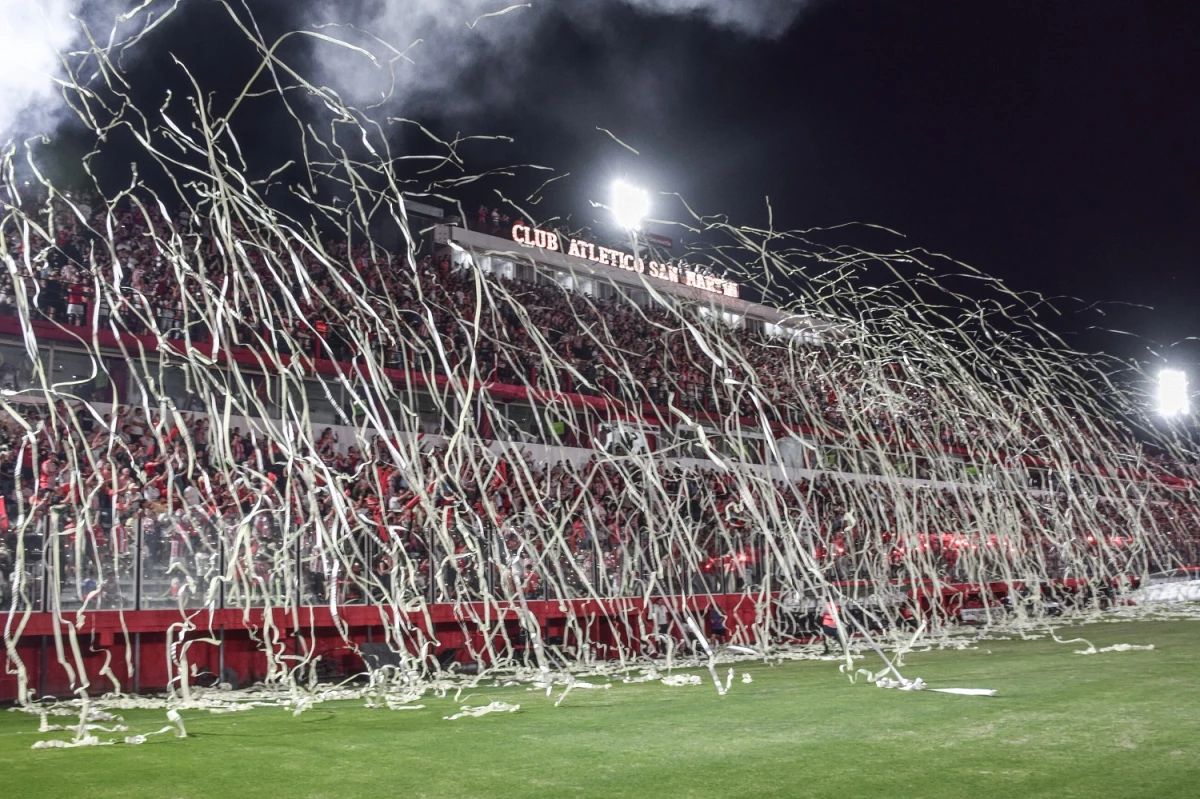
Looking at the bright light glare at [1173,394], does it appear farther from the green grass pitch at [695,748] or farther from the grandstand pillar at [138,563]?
the grandstand pillar at [138,563]

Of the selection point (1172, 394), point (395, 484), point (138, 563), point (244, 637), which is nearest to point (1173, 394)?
point (1172, 394)

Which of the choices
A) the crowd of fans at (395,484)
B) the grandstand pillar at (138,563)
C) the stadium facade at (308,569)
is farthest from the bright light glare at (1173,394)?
the grandstand pillar at (138,563)

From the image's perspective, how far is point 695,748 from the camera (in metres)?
6.61

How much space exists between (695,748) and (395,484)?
1289cm

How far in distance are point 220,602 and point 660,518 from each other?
7.64 m

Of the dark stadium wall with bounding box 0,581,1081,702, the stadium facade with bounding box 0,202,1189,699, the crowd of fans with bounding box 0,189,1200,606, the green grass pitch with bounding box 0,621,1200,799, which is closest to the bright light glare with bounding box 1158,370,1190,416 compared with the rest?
the crowd of fans with bounding box 0,189,1200,606

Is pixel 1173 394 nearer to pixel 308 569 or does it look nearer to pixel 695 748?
pixel 308 569

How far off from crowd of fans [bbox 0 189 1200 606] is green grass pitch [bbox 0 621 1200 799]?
120 centimetres

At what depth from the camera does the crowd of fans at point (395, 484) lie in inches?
364

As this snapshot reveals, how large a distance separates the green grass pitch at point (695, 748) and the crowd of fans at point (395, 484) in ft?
3.93

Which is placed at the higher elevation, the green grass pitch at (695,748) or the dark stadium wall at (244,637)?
the dark stadium wall at (244,637)

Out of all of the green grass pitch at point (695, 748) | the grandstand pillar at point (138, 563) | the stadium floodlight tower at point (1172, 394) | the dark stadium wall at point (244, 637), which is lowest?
the green grass pitch at point (695, 748)

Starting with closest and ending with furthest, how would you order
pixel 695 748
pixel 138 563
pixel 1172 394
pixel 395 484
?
pixel 695 748
pixel 138 563
pixel 395 484
pixel 1172 394

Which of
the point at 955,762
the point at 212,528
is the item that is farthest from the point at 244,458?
the point at 955,762
